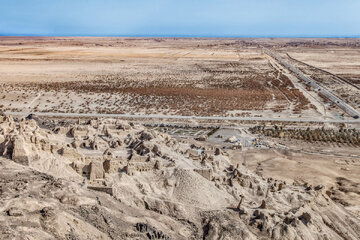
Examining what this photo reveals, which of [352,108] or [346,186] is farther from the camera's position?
[352,108]

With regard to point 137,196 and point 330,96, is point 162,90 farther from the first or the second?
point 137,196

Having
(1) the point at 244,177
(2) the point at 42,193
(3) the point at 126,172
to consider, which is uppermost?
(2) the point at 42,193

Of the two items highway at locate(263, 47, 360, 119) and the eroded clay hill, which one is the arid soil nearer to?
highway at locate(263, 47, 360, 119)

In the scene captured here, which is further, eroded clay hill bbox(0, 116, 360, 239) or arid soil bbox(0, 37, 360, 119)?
arid soil bbox(0, 37, 360, 119)

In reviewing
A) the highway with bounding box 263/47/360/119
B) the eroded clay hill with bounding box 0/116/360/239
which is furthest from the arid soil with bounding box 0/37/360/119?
the eroded clay hill with bounding box 0/116/360/239

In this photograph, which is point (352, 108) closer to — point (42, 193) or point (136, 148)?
point (136, 148)

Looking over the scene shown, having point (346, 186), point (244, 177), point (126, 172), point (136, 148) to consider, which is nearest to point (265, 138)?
point (346, 186)

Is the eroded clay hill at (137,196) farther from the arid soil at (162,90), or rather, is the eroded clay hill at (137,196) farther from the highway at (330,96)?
the highway at (330,96)

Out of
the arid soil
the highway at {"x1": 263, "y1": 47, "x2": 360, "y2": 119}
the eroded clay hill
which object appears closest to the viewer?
the eroded clay hill
